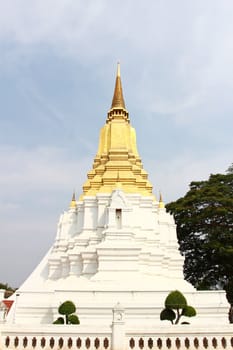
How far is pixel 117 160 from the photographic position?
29250mm

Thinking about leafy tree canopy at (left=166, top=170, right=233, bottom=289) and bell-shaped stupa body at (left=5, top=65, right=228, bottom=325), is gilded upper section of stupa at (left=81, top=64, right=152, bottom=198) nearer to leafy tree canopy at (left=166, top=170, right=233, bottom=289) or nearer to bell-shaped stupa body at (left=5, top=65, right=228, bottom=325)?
bell-shaped stupa body at (left=5, top=65, right=228, bottom=325)

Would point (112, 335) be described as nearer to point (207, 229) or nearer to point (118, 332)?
point (118, 332)

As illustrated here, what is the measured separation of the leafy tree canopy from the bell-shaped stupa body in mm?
5063

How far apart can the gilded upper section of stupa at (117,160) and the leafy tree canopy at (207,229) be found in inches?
255

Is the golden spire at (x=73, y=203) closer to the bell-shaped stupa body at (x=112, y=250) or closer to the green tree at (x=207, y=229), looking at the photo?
the bell-shaped stupa body at (x=112, y=250)

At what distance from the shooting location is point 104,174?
28.6 m

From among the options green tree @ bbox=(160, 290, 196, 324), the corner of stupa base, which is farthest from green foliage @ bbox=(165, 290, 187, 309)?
the corner of stupa base

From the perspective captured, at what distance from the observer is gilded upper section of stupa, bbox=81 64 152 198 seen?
28.1 meters

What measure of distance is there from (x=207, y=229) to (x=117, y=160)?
412 inches

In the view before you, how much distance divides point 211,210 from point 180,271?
7987 mm

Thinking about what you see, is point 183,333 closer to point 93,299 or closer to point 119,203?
point 93,299

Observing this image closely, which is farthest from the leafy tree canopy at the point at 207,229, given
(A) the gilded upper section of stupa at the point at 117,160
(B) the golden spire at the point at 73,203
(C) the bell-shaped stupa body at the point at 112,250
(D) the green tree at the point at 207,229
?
(B) the golden spire at the point at 73,203

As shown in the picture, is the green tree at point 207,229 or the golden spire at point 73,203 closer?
the golden spire at point 73,203

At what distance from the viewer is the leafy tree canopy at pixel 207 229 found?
32.3 m
